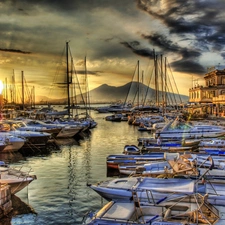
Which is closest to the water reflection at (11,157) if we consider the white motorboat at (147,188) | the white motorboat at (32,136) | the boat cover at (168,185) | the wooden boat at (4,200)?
the white motorboat at (32,136)

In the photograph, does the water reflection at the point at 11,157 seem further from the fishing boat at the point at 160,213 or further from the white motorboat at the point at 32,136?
the fishing boat at the point at 160,213

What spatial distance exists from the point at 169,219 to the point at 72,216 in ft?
20.0

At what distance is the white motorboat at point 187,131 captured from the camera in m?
42.5

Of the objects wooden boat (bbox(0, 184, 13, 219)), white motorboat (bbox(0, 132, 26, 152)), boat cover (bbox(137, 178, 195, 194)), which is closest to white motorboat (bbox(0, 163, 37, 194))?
wooden boat (bbox(0, 184, 13, 219))

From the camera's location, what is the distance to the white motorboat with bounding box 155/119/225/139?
4247 cm

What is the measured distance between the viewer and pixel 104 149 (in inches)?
1586

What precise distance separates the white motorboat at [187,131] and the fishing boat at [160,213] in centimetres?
2803

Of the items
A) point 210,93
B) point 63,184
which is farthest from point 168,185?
point 210,93

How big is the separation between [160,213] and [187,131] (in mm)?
31324

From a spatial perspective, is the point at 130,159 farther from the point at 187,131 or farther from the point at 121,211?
the point at 187,131

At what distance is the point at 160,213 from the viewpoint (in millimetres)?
13680

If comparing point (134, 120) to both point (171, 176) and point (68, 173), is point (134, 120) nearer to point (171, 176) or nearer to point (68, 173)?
point (68, 173)

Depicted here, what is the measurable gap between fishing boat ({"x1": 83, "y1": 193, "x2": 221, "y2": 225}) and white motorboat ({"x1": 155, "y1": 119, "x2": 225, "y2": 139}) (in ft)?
92.0

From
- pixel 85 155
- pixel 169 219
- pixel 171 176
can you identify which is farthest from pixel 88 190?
pixel 85 155
